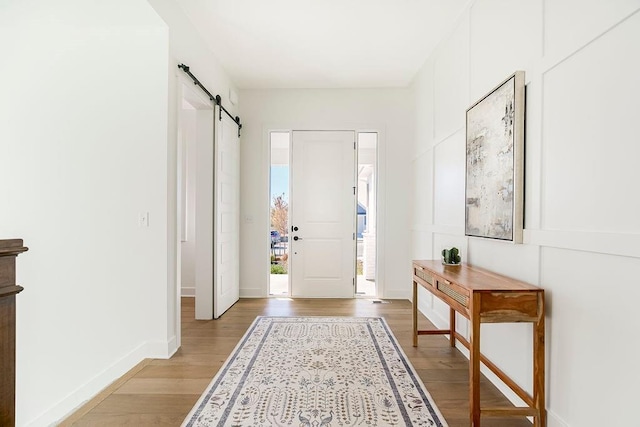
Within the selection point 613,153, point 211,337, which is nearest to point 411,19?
point 613,153

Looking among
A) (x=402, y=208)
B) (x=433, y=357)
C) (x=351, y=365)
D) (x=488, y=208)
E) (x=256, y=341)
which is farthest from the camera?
(x=402, y=208)

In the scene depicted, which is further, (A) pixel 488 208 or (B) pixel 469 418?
(A) pixel 488 208

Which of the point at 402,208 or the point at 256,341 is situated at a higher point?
the point at 402,208

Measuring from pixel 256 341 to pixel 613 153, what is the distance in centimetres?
281

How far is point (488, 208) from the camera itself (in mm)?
2320

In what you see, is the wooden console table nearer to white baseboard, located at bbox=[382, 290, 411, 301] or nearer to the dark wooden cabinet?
the dark wooden cabinet

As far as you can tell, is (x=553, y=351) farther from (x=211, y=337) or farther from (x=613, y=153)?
(x=211, y=337)

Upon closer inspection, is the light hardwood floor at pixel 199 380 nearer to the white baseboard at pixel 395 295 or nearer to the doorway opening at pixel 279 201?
the white baseboard at pixel 395 295

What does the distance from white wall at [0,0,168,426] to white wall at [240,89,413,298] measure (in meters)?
1.98

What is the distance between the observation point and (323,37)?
3.36m

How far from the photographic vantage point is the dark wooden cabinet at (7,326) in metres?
0.78

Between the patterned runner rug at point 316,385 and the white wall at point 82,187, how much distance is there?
821 millimetres

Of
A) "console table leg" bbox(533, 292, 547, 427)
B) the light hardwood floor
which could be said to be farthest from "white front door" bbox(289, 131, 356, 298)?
"console table leg" bbox(533, 292, 547, 427)

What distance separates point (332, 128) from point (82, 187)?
3042 millimetres
